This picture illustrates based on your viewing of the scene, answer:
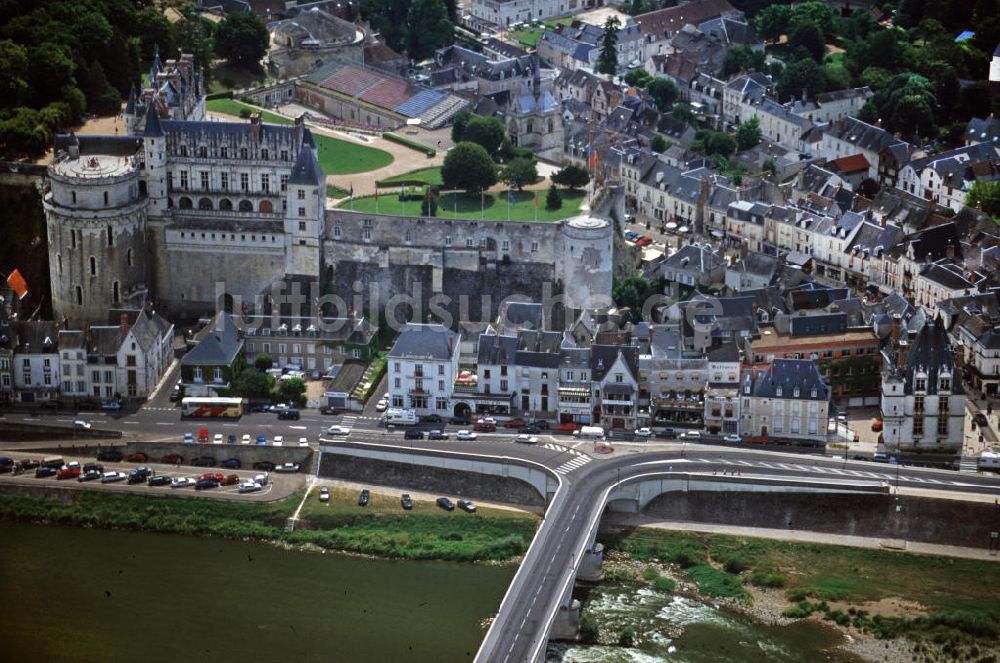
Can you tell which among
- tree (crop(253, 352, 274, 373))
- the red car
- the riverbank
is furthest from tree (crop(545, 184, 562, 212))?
the red car

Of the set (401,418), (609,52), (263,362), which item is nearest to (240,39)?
(609,52)

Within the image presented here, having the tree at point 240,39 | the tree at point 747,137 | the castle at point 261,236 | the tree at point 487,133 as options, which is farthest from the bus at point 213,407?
the tree at point 747,137

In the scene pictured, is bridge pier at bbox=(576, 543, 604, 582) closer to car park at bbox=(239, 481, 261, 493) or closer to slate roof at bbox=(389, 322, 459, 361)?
slate roof at bbox=(389, 322, 459, 361)

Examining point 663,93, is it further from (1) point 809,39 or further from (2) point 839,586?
(2) point 839,586

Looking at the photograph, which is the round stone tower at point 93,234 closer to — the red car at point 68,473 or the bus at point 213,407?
the bus at point 213,407

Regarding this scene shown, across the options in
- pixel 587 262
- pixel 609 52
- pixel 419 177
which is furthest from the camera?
pixel 609 52

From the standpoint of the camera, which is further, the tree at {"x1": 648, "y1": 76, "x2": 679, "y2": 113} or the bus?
the tree at {"x1": 648, "y1": 76, "x2": 679, "y2": 113}

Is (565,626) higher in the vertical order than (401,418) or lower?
lower
